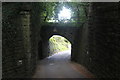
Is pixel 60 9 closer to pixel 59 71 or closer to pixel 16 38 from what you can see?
pixel 59 71

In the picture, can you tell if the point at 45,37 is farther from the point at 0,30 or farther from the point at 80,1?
the point at 0,30

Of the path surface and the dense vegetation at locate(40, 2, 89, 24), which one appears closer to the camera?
the path surface

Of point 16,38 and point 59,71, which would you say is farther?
point 59,71

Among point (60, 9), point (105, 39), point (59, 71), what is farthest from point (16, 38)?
point (60, 9)

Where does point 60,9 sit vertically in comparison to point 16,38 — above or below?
→ above

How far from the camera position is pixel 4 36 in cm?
771

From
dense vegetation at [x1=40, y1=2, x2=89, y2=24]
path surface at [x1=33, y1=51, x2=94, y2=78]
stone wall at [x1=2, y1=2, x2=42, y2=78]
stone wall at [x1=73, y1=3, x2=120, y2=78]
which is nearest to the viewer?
stone wall at [x1=2, y1=2, x2=42, y2=78]

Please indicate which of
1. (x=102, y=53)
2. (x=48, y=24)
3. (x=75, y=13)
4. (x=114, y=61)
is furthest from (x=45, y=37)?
(x=114, y=61)

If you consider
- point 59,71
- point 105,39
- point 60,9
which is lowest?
point 59,71

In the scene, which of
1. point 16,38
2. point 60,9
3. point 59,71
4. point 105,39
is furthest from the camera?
point 60,9

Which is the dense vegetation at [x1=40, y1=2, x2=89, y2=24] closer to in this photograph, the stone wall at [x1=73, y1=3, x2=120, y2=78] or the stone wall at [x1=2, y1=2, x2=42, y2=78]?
the stone wall at [x1=73, y1=3, x2=120, y2=78]

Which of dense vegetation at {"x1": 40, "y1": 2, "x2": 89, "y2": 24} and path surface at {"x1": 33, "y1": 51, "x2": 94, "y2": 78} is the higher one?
dense vegetation at {"x1": 40, "y1": 2, "x2": 89, "y2": 24}

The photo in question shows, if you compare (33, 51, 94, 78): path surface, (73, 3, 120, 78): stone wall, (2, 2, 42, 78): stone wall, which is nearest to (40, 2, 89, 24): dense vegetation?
(33, 51, 94, 78): path surface

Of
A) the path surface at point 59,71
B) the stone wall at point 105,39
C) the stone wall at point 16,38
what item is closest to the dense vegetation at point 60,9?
the path surface at point 59,71
